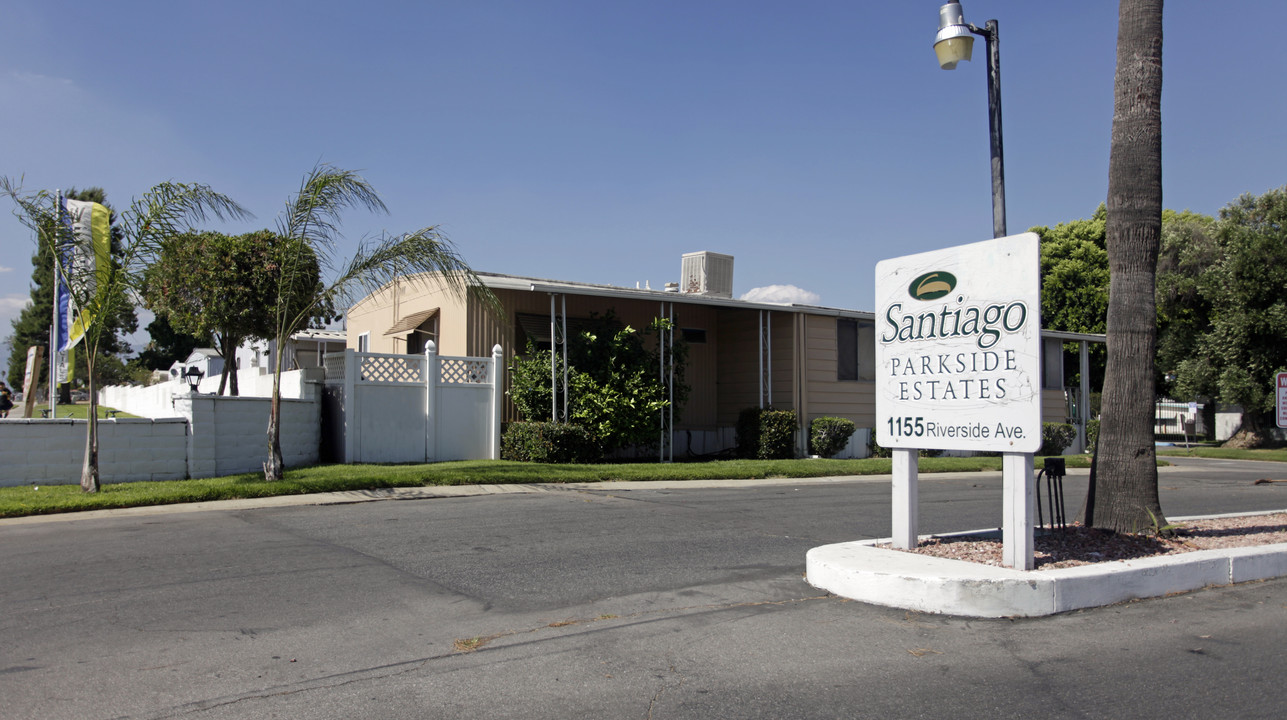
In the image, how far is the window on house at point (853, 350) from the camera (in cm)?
2100

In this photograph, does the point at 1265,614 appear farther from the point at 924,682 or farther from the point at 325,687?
the point at 325,687

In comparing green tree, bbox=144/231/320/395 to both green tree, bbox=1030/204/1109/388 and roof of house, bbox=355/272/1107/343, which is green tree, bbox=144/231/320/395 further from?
green tree, bbox=1030/204/1109/388

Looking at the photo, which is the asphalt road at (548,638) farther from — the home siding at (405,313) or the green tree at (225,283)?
the green tree at (225,283)

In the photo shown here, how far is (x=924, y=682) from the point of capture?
14.2 ft

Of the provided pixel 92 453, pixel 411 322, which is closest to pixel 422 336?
pixel 411 322

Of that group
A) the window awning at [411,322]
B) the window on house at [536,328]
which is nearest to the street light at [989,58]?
the window on house at [536,328]

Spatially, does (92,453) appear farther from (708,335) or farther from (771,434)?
(708,335)

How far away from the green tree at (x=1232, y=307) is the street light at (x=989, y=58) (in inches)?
910

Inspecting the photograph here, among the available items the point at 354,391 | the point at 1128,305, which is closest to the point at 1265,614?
the point at 1128,305

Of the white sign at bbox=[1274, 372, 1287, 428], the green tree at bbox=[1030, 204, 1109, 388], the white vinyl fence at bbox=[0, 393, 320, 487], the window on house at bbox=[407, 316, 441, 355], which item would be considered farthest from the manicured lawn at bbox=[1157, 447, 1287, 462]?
the white vinyl fence at bbox=[0, 393, 320, 487]

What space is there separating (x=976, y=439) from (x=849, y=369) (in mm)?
15175

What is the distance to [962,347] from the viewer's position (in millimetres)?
6461

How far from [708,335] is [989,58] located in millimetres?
12920

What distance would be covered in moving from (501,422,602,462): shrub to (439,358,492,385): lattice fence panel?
1.15 metres
